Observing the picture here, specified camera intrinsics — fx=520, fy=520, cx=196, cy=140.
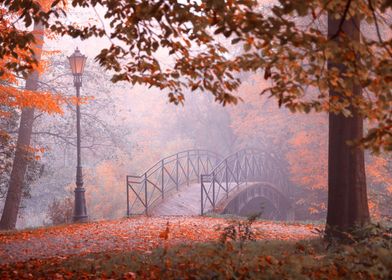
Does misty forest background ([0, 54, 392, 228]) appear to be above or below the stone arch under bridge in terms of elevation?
above

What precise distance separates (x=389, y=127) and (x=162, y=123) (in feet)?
114

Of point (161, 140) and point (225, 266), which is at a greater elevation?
point (161, 140)

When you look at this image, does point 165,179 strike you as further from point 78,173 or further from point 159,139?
point 78,173

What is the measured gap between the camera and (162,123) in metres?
38.5

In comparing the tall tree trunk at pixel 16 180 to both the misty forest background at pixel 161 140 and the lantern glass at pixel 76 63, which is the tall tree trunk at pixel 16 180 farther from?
the misty forest background at pixel 161 140

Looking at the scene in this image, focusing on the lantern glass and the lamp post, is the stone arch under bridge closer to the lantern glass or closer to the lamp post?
the lamp post

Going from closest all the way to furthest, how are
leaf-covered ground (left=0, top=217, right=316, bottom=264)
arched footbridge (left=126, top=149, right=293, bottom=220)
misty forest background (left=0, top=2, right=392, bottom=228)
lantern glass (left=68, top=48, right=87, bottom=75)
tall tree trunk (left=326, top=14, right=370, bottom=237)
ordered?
1. tall tree trunk (left=326, top=14, right=370, bottom=237)
2. leaf-covered ground (left=0, top=217, right=316, bottom=264)
3. lantern glass (left=68, top=48, right=87, bottom=75)
4. arched footbridge (left=126, top=149, right=293, bottom=220)
5. misty forest background (left=0, top=2, right=392, bottom=228)

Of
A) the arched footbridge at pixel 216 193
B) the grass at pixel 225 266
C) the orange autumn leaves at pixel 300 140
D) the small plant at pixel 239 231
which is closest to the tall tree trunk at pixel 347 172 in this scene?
the grass at pixel 225 266

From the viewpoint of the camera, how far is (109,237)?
36.5 ft

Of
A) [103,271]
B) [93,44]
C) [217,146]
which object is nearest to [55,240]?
[103,271]

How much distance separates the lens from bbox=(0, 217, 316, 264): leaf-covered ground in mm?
9305

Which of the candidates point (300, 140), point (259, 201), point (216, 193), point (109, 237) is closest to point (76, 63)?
point (109, 237)

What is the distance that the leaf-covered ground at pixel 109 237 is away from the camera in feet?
30.5

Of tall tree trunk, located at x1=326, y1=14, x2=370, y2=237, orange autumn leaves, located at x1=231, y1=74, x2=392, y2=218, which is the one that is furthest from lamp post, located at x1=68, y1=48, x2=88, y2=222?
orange autumn leaves, located at x1=231, y1=74, x2=392, y2=218
